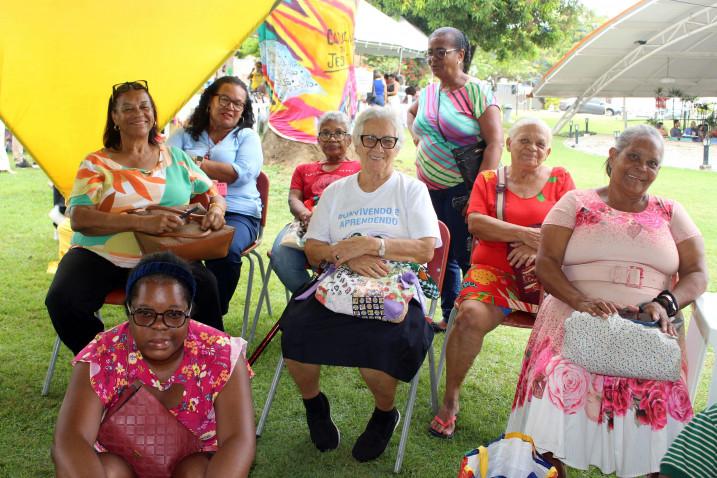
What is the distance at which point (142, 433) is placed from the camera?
225cm

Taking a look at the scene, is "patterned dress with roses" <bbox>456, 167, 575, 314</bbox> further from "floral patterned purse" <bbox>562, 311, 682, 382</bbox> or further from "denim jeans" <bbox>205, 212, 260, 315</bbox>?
"denim jeans" <bbox>205, 212, 260, 315</bbox>

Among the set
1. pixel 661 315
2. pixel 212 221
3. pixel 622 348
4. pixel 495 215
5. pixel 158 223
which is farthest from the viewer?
pixel 495 215

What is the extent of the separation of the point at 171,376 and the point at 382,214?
50.8 inches

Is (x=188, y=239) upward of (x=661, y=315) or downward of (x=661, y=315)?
upward

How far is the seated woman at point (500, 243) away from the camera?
3.38m

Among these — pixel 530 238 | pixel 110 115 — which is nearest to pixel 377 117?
pixel 530 238

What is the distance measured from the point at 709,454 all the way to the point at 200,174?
2.84 metres

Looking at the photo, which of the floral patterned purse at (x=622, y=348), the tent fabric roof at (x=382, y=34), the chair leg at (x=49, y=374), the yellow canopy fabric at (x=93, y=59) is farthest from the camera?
the tent fabric roof at (x=382, y=34)

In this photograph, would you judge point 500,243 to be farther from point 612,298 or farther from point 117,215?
point 117,215

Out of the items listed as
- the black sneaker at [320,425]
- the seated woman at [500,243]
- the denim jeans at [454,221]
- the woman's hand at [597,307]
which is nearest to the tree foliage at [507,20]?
the denim jeans at [454,221]

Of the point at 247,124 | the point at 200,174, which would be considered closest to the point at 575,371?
the point at 200,174

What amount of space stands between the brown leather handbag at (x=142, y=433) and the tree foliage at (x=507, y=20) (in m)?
15.5

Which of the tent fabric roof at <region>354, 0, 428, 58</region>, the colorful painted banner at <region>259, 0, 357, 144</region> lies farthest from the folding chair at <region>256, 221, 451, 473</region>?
the tent fabric roof at <region>354, 0, 428, 58</region>

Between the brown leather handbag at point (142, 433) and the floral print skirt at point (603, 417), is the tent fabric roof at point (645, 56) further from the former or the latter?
the brown leather handbag at point (142, 433)
